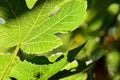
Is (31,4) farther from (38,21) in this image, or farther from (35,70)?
(35,70)

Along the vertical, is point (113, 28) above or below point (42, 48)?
above

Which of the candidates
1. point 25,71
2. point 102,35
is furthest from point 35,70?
point 102,35

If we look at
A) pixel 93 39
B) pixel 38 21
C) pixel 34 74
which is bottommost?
pixel 34 74

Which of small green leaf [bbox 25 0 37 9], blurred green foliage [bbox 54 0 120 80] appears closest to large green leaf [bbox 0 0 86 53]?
small green leaf [bbox 25 0 37 9]

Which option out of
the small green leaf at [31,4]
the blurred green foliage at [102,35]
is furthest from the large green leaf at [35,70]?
the blurred green foliage at [102,35]

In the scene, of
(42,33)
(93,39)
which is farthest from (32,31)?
(93,39)

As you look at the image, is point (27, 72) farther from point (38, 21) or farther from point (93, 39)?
point (93, 39)

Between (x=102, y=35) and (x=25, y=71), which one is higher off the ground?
(x=102, y=35)

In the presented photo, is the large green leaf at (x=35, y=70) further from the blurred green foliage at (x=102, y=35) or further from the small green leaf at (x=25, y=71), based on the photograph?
the blurred green foliage at (x=102, y=35)

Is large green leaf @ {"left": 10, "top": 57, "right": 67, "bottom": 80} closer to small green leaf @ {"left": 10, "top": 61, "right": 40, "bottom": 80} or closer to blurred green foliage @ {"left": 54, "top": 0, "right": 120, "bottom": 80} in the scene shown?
small green leaf @ {"left": 10, "top": 61, "right": 40, "bottom": 80}
